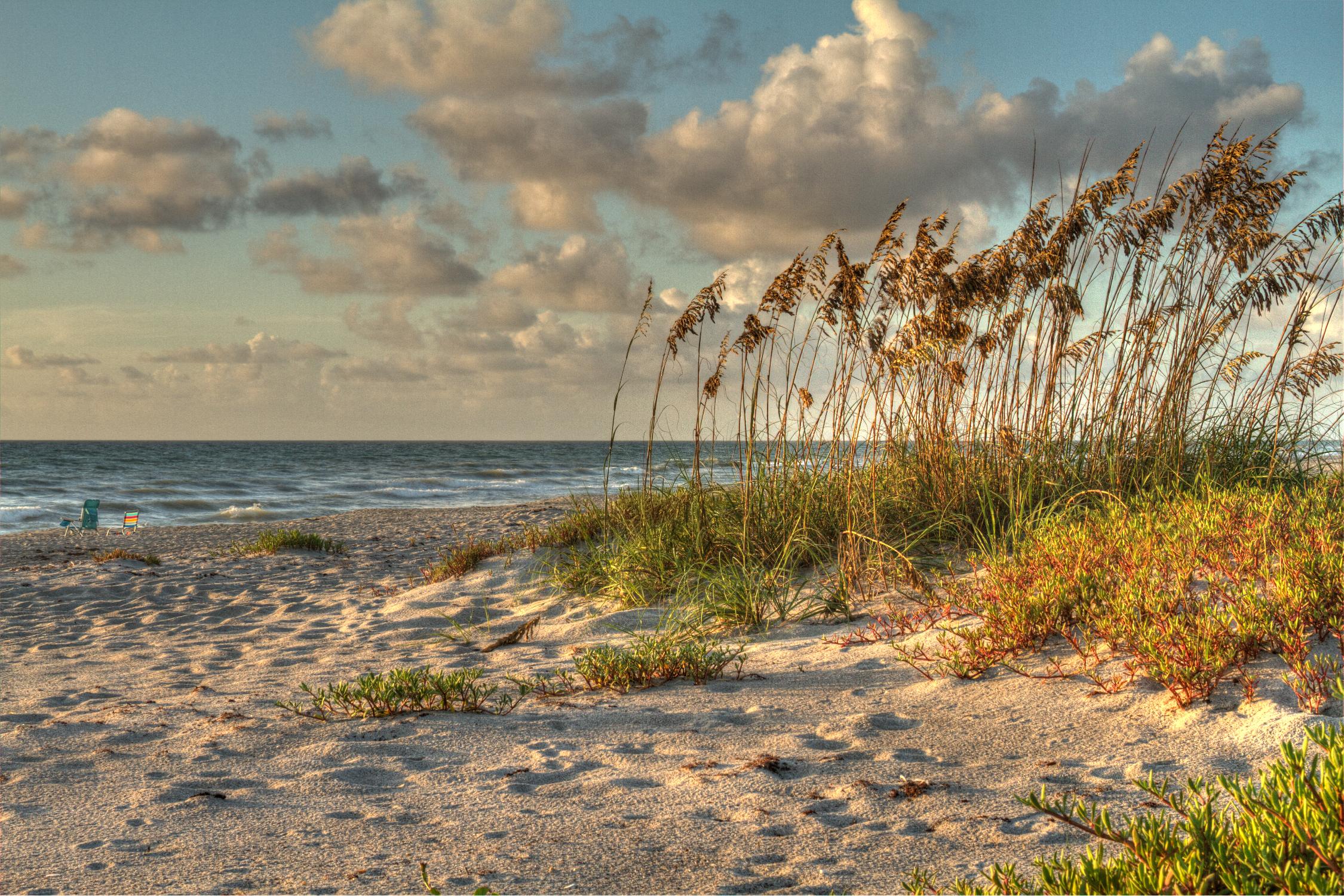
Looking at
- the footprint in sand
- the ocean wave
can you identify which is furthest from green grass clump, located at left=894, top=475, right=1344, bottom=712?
the ocean wave

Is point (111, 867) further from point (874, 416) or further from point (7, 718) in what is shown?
point (874, 416)

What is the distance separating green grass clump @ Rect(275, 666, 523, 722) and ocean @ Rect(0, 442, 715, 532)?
12.0 feet

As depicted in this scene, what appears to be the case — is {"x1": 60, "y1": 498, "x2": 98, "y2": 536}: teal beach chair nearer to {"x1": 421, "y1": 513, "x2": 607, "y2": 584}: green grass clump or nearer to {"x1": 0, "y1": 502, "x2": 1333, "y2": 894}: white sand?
{"x1": 421, "y1": 513, "x2": 607, "y2": 584}: green grass clump

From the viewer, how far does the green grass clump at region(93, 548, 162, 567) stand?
1049 centimetres

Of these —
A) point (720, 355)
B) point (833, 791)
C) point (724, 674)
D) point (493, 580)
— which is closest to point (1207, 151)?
point (720, 355)

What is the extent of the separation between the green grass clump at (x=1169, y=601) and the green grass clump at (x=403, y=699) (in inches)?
76.6

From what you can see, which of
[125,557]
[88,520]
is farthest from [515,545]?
[88,520]

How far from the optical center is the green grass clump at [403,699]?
376 centimetres

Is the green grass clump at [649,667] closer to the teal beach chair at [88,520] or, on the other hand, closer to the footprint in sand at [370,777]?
the footprint in sand at [370,777]

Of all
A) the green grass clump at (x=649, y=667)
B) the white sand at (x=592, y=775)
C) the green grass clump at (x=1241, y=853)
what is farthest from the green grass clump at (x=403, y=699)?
the green grass clump at (x=1241, y=853)

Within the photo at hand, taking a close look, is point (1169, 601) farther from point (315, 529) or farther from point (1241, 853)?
point (315, 529)

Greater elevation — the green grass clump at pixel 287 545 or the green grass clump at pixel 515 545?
the green grass clump at pixel 515 545

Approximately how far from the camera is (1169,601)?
3.55m

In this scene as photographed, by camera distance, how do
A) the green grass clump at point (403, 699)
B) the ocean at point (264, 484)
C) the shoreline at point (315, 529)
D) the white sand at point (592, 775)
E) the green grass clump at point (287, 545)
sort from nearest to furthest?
1. the white sand at point (592, 775)
2. the green grass clump at point (403, 699)
3. the green grass clump at point (287, 545)
4. the shoreline at point (315, 529)
5. the ocean at point (264, 484)
